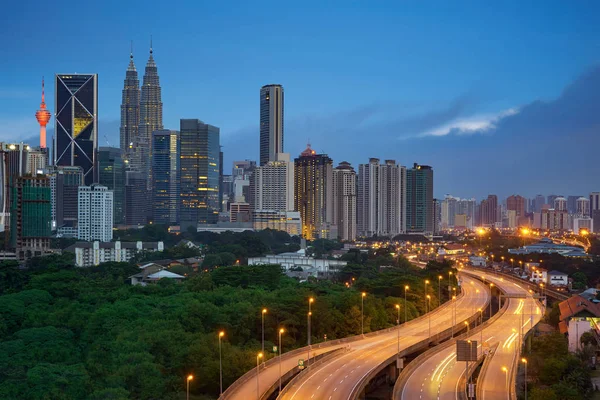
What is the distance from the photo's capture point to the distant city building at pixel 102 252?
74438 millimetres

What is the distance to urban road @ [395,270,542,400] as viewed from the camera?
22812 millimetres

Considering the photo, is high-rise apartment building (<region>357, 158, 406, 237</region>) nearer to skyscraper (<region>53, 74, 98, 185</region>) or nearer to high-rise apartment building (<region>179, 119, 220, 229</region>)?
high-rise apartment building (<region>179, 119, 220, 229</region>)

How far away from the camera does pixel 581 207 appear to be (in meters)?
194

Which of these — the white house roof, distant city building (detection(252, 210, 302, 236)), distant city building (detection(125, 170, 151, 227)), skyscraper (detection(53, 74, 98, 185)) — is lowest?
the white house roof

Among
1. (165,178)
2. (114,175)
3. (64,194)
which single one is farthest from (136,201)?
(64,194)

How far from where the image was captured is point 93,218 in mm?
103875

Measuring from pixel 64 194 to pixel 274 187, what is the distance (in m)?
38.3

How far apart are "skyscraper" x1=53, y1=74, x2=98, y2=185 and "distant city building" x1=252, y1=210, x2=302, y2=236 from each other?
31739 mm

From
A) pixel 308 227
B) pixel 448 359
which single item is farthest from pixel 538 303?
pixel 308 227

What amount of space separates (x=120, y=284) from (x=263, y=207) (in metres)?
94.0

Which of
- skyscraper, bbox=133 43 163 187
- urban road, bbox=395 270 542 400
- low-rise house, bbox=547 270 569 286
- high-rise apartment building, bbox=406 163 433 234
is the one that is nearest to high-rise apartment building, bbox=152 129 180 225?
skyscraper, bbox=133 43 163 187

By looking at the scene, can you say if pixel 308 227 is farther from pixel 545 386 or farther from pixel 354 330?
pixel 545 386

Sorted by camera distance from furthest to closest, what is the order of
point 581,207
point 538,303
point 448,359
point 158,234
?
point 581,207
point 158,234
point 538,303
point 448,359

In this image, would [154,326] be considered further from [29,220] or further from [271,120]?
[271,120]
